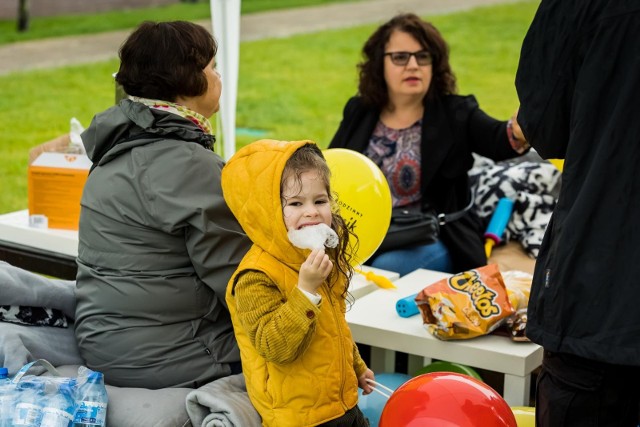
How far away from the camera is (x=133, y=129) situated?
3.20 meters

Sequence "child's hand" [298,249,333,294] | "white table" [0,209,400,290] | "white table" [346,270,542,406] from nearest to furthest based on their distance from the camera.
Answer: "child's hand" [298,249,333,294], "white table" [346,270,542,406], "white table" [0,209,400,290]

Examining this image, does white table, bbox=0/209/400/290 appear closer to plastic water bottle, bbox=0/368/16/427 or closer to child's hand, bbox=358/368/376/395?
child's hand, bbox=358/368/376/395

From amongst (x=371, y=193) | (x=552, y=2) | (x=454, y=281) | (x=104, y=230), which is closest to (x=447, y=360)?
(x=454, y=281)

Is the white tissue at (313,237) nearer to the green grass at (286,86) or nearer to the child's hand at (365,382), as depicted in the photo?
the child's hand at (365,382)

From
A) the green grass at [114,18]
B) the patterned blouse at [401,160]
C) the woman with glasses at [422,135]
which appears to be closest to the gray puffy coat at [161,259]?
the woman with glasses at [422,135]

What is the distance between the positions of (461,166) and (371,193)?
937 mm

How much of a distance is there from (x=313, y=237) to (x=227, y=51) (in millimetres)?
2970

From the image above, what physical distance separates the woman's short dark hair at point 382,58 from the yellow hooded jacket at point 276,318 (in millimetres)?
2146

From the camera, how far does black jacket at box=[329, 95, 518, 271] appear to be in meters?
4.71

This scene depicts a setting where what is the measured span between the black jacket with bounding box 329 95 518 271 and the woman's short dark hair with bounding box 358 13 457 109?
10 centimetres

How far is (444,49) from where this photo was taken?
192 inches

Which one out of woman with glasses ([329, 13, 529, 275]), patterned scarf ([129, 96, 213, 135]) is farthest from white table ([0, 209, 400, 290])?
patterned scarf ([129, 96, 213, 135])

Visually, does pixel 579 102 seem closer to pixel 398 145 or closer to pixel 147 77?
pixel 147 77

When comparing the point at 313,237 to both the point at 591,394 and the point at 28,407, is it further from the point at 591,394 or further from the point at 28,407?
the point at 28,407
